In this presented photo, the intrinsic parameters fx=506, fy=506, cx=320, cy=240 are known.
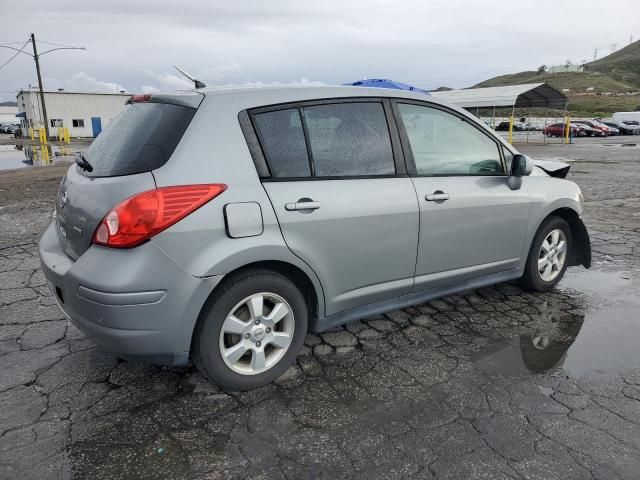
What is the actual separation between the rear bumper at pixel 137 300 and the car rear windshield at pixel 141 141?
0.44 meters

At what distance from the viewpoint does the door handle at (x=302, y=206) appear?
2734mm

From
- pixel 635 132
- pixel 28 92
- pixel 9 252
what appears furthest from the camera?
pixel 28 92

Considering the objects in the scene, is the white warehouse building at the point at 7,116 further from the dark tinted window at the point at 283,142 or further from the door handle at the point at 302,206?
the door handle at the point at 302,206

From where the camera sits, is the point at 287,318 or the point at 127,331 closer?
the point at 127,331

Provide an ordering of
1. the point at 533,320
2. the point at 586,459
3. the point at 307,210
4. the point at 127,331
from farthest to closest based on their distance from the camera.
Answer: the point at 533,320, the point at 307,210, the point at 127,331, the point at 586,459

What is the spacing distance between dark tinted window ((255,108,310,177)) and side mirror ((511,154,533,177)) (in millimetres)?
1734

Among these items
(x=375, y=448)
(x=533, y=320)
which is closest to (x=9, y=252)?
(x=375, y=448)

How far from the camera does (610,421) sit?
257 centimetres

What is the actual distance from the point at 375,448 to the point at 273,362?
787mm

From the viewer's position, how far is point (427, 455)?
90.9 inches

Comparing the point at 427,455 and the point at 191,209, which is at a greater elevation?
the point at 191,209

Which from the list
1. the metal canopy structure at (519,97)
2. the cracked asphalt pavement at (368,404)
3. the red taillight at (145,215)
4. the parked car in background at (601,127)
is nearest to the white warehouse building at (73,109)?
the metal canopy structure at (519,97)

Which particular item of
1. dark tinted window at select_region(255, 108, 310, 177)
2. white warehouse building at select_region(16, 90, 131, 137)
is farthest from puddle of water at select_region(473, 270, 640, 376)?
white warehouse building at select_region(16, 90, 131, 137)

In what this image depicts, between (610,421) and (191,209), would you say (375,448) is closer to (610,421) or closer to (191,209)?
(610,421)
